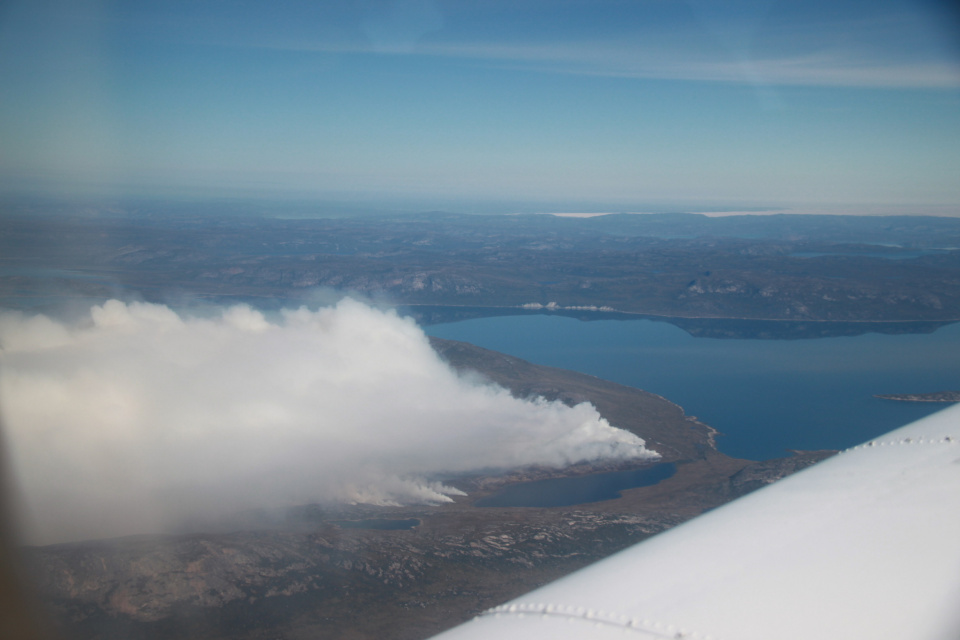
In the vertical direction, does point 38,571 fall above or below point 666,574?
below

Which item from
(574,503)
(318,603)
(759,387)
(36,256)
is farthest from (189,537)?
(759,387)

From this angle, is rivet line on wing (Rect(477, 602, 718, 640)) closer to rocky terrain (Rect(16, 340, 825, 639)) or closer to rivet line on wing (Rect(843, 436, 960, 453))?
rivet line on wing (Rect(843, 436, 960, 453))

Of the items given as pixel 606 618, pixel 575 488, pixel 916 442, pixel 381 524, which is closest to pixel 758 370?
pixel 575 488

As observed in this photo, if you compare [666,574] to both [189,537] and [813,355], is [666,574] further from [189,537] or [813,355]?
[813,355]

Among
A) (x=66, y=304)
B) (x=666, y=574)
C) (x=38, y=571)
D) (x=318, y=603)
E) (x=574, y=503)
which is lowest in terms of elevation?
(x=574, y=503)

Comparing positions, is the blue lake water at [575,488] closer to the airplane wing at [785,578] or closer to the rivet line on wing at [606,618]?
the airplane wing at [785,578]

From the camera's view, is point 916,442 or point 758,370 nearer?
point 916,442

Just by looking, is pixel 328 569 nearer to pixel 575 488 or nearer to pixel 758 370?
pixel 575 488
